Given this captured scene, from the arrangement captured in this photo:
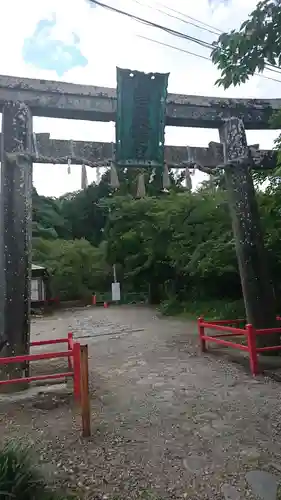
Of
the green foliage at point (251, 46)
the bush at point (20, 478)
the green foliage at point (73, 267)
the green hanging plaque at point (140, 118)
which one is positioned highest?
the green hanging plaque at point (140, 118)

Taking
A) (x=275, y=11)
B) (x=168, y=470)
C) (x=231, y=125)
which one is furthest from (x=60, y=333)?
(x=275, y=11)

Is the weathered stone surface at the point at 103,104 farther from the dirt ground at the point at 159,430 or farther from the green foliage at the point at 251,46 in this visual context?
the dirt ground at the point at 159,430

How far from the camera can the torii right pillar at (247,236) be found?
767 centimetres

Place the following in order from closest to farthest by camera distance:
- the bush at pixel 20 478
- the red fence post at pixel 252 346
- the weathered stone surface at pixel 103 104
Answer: the bush at pixel 20 478
the red fence post at pixel 252 346
the weathered stone surface at pixel 103 104

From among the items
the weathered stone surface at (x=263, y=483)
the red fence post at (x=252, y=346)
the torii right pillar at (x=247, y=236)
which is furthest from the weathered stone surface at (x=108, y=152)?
the weathered stone surface at (x=263, y=483)

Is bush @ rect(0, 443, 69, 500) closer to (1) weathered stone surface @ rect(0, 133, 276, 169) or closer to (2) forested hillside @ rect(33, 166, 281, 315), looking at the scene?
(1) weathered stone surface @ rect(0, 133, 276, 169)

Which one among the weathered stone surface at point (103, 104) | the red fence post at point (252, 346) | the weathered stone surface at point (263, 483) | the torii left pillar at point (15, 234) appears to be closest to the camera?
the weathered stone surface at point (263, 483)

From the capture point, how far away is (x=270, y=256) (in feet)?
36.2

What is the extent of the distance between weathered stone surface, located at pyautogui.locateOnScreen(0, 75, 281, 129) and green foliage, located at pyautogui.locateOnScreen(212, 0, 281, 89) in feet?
13.6

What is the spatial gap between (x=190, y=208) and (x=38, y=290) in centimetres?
1164

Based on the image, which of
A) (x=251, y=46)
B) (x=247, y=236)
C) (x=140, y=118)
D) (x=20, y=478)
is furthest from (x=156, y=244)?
(x=20, y=478)

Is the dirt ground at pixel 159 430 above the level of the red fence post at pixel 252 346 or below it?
below

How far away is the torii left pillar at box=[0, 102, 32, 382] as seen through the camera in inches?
244

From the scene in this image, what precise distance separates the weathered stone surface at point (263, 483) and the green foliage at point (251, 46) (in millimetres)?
3726
